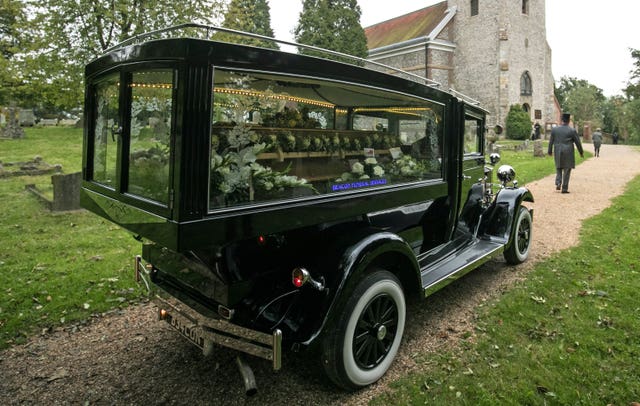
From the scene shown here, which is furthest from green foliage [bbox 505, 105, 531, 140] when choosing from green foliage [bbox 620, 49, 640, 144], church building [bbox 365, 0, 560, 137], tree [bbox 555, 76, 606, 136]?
tree [bbox 555, 76, 606, 136]

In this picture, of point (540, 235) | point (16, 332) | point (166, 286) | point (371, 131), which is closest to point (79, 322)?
point (16, 332)

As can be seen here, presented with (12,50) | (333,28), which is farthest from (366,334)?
(333,28)

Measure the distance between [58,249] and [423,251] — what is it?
16.2ft

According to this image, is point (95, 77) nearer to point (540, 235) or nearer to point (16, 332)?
point (16, 332)

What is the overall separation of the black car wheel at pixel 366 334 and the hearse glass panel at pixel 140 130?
1.29 meters

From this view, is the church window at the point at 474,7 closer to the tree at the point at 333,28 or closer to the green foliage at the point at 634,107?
the tree at the point at 333,28

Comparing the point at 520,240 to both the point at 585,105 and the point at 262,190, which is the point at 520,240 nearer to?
the point at 262,190

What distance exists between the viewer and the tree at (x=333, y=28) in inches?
1153

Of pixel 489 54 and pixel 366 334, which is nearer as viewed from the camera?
pixel 366 334

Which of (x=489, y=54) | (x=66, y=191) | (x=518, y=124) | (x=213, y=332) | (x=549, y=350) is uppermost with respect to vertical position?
(x=489, y=54)

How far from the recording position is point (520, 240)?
5.29m

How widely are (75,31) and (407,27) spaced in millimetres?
35243

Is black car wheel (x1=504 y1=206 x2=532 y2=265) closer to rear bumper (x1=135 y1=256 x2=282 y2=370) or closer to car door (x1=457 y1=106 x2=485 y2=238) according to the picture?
car door (x1=457 y1=106 x2=485 y2=238)

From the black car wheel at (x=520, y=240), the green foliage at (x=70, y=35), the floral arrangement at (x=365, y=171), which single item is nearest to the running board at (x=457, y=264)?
the black car wheel at (x=520, y=240)
